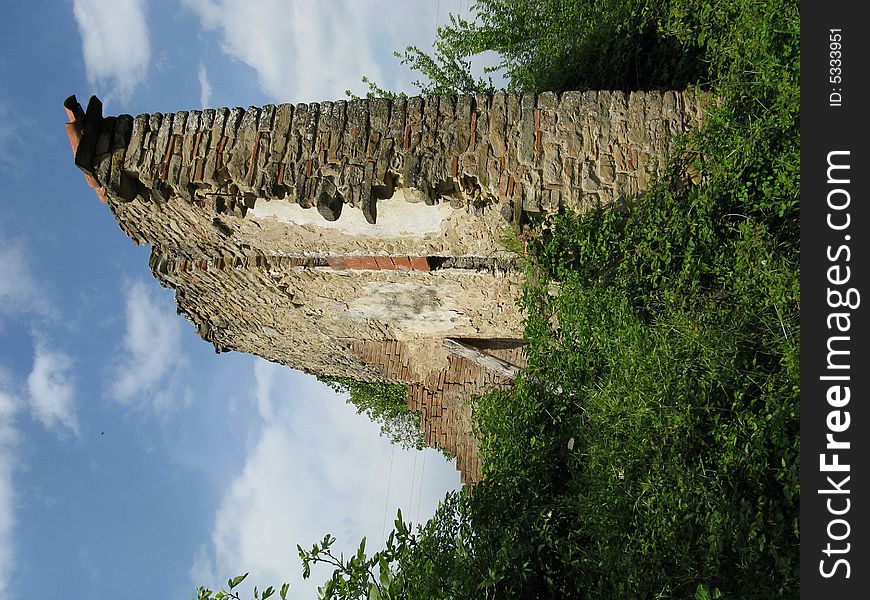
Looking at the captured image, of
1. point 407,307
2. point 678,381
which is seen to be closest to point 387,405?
point 407,307

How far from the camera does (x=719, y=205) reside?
440 cm

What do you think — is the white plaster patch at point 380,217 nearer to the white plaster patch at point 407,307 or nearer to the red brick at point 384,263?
the red brick at point 384,263

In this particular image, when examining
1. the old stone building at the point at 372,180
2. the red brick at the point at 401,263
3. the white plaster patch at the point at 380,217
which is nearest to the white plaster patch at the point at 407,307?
the old stone building at the point at 372,180

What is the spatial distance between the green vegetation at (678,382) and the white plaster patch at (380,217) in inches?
33.9

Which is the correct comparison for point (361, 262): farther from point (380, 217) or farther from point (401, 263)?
point (380, 217)

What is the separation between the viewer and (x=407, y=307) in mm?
6543

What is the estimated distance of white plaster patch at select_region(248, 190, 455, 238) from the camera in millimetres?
4832

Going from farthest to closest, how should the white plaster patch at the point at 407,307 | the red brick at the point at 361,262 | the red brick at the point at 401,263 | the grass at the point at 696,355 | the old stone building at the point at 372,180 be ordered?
the white plaster patch at the point at 407,307
the red brick at the point at 361,262
the red brick at the point at 401,263
the old stone building at the point at 372,180
the grass at the point at 696,355

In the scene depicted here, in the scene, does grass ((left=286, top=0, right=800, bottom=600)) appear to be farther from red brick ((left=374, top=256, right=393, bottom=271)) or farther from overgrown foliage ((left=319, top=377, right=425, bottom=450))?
overgrown foliage ((left=319, top=377, right=425, bottom=450))

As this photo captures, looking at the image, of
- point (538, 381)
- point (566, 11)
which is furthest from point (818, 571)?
point (566, 11)

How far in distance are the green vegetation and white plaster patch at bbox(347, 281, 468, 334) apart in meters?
1.36

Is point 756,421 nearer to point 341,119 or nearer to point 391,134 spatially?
point 391,134

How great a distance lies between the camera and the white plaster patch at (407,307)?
612 centimetres

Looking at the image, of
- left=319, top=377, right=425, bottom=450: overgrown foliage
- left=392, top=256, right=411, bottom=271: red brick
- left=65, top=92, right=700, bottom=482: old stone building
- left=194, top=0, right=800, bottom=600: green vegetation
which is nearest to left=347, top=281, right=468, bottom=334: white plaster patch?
left=65, top=92, right=700, bottom=482: old stone building
